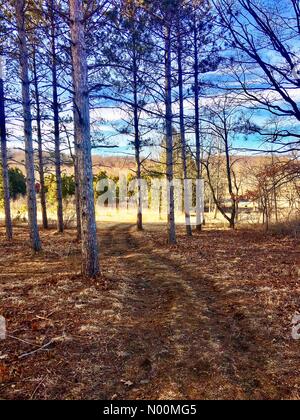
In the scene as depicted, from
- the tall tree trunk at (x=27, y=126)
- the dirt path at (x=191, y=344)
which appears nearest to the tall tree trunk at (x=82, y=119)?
the dirt path at (x=191, y=344)

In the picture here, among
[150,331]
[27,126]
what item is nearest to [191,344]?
[150,331]

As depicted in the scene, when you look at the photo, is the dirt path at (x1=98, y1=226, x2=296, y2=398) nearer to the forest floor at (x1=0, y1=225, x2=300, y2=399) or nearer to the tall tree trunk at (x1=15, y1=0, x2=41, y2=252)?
the forest floor at (x1=0, y1=225, x2=300, y2=399)

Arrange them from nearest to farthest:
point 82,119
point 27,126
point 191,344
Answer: point 191,344, point 82,119, point 27,126

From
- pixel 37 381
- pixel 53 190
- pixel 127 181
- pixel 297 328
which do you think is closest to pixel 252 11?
pixel 297 328

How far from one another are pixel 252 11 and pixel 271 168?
3.32 metres

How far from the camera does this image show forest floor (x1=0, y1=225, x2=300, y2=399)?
3979mm

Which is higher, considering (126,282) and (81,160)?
(81,160)

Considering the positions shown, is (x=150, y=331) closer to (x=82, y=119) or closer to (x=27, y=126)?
(x=82, y=119)

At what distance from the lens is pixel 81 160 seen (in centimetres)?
767

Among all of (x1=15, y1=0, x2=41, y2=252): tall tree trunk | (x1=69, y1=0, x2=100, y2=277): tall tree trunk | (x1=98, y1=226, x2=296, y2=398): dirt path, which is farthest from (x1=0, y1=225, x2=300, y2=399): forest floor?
(x1=15, y1=0, x2=41, y2=252): tall tree trunk

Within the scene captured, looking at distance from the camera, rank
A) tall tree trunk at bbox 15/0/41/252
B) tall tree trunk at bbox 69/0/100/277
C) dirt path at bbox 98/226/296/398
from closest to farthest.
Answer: dirt path at bbox 98/226/296/398
tall tree trunk at bbox 69/0/100/277
tall tree trunk at bbox 15/0/41/252

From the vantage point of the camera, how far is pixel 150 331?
5562mm

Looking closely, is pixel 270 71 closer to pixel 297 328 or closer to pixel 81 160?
pixel 81 160
